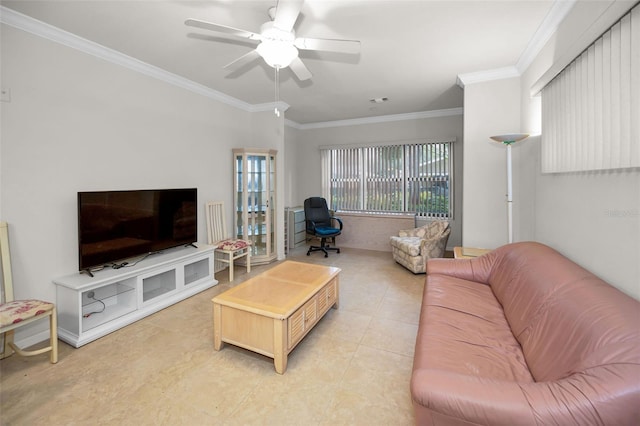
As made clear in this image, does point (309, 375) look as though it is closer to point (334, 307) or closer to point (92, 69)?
point (334, 307)

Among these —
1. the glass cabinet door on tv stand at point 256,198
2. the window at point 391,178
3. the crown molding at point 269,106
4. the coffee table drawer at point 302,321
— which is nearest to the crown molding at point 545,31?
the window at point 391,178

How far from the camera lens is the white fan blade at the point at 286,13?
1.67 m

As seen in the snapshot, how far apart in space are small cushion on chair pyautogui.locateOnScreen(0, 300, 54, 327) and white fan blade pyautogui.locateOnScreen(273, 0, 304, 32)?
8.38 feet

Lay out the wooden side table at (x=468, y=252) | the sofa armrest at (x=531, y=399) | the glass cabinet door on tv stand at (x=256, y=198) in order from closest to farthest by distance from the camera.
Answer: the sofa armrest at (x=531, y=399) → the wooden side table at (x=468, y=252) → the glass cabinet door on tv stand at (x=256, y=198)

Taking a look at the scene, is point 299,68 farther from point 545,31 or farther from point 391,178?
point 391,178

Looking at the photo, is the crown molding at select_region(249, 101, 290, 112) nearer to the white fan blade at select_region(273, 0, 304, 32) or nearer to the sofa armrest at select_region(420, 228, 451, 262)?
the white fan blade at select_region(273, 0, 304, 32)

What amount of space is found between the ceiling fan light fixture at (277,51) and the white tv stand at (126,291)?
2.29 metres

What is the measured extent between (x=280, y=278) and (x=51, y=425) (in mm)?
1681

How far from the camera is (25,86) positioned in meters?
2.32

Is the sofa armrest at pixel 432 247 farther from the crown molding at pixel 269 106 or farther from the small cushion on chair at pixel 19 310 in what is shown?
the small cushion on chair at pixel 19 310

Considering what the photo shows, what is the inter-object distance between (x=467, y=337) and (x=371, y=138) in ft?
15.1

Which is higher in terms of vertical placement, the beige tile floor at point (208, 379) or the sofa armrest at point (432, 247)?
the sofa armrest at point (432, 247)

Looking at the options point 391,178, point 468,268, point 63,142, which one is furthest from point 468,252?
point 63,142

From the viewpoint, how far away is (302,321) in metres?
2.25
